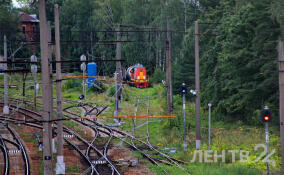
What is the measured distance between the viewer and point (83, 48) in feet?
202

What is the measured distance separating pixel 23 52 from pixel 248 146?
38.5 metres

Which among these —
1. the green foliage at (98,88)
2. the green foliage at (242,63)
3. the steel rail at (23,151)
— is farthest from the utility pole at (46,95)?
the green foliage at (98,88)

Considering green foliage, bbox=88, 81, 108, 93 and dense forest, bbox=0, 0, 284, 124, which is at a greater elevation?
dense forest, bbox=0, 0, 284, 124

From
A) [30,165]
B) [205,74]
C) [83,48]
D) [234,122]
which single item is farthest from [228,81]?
[83,48]

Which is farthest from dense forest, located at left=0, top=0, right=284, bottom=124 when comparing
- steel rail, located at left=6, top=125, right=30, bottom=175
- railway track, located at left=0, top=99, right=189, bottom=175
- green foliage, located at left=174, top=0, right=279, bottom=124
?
steel rail, located at left=6, top=125, right=30, bottom=175

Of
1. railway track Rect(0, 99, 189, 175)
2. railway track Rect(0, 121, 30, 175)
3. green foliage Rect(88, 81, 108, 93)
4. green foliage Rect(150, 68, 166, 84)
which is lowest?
railway track Rect(0, 99, 189, 175)

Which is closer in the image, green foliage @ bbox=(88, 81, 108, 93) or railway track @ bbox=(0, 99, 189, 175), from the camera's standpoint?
railway track @ bbox=(0, 99, 189, 175)

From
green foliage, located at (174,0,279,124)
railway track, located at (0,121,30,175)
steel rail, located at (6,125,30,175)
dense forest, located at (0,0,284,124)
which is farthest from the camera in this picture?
green foliage, located at (174,0,279,124)

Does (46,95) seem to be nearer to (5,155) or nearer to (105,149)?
(5,155)

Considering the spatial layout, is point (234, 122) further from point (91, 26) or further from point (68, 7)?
point (68, 7)

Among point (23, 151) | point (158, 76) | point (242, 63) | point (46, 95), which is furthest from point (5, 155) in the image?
point (158, 76)

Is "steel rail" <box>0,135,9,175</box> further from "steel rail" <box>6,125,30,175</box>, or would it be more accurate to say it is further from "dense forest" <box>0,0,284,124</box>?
Answer: "dense forest" <box>0,0,284,124</box>

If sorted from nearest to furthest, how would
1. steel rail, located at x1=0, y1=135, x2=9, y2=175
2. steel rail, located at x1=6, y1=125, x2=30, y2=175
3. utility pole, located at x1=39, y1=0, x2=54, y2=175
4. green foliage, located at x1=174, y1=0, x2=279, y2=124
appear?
1. utility pole, located at x1=39, y1=0, x2=54, y2=175
2. steel rail, located at x1=0, y1=135, x2=9, y2=175
3. steel rail, located at x1=6, y1=125, x2=30, y2=175
4. green foliage, located at x1=174, y1=0, x2=279, y2=124

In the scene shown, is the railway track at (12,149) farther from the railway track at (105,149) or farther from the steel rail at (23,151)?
the railway track at (105,149)
